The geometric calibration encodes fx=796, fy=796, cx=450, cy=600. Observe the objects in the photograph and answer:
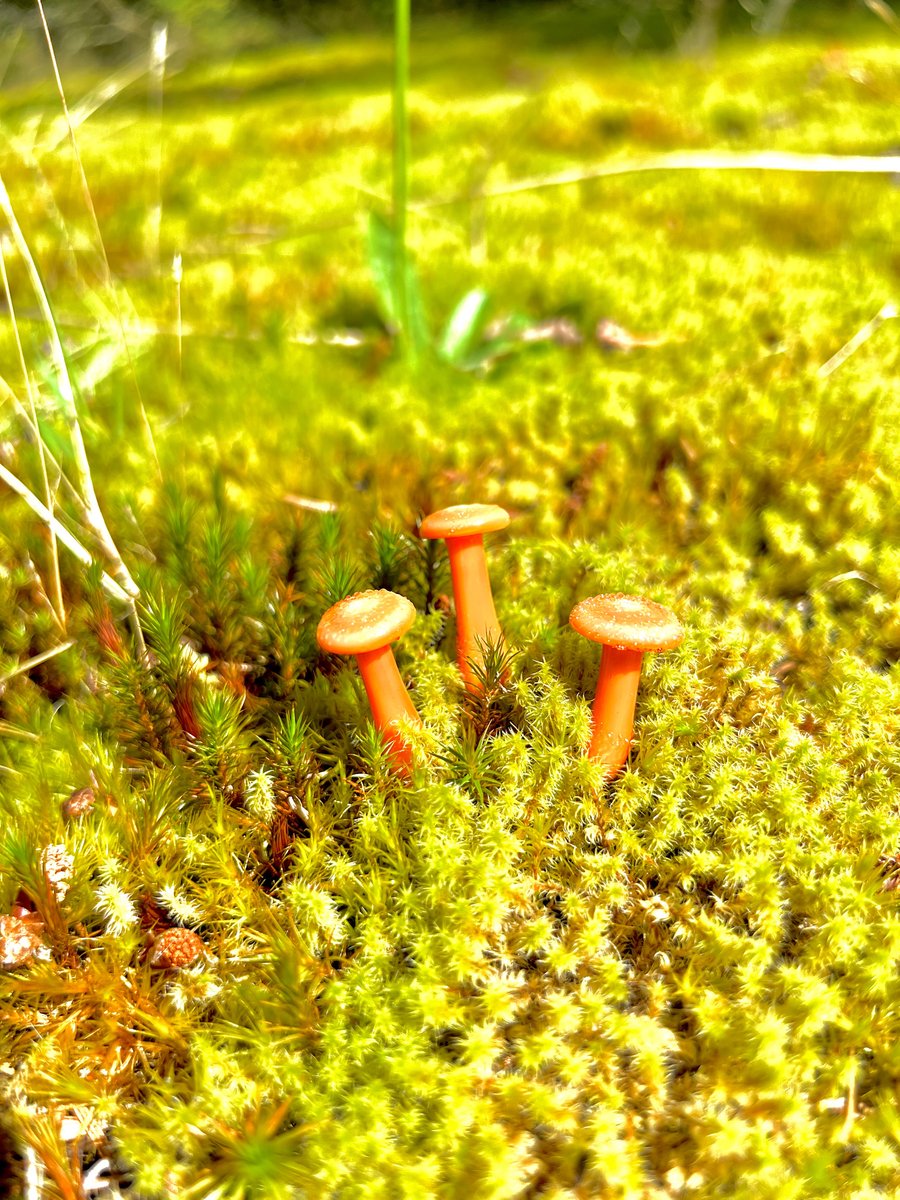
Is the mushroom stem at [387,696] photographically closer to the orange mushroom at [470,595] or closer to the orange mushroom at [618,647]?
the orange mushroom at [470,595]

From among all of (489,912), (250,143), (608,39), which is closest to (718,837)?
(489,912)

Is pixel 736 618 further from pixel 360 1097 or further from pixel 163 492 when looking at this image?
pixel 163 492

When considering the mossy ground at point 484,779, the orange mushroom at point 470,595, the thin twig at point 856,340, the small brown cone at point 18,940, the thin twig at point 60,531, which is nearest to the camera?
the mossy ground at point 484,779

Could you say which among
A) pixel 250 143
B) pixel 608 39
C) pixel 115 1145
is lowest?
pixel 115 1145

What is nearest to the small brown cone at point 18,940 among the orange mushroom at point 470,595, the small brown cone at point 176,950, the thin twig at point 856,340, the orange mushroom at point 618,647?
the small brown cone at point 176,950

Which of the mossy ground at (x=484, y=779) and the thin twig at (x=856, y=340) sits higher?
the thin twig at (x=856, y=340)

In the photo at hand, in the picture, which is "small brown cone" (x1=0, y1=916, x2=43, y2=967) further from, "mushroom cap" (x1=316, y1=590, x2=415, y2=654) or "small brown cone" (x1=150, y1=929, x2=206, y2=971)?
"mushroom cap" (x1=316, y1=590, x2=415, y2=654)
